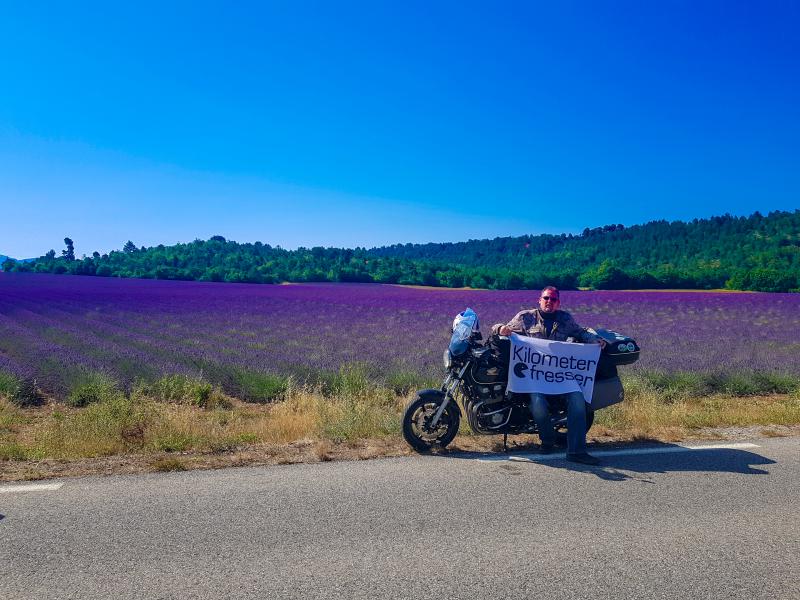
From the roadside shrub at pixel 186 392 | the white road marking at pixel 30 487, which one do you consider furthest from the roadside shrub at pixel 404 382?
the white road marking at pixel 30 487

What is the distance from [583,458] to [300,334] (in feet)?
42.6

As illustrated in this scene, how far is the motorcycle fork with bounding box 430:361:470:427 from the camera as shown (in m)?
6.20

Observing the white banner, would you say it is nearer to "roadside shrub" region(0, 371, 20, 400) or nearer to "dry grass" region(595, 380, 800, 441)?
"dry grass" region(595, 380, 800, 441)

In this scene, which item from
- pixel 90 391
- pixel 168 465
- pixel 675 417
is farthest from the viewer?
pixel 90 391

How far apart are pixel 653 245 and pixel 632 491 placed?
115586 mm

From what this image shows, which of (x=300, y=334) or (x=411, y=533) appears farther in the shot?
(x=300, y=334)

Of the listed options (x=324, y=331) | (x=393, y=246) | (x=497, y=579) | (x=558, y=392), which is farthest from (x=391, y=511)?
(x=393, y=246)

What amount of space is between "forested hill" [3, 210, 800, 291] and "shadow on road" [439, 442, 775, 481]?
49536mm

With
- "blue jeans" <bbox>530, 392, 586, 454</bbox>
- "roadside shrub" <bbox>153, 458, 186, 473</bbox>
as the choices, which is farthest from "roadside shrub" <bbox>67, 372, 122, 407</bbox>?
"blue jeans" <bbox>530, 392, 586, 454</bbox>

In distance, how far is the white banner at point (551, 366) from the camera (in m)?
6.37

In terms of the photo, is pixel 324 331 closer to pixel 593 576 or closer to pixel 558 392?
pixel 558 392

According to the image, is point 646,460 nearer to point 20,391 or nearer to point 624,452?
point 624,452

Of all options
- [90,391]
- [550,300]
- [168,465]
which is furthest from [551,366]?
[90,391]

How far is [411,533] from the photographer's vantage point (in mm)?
4160
